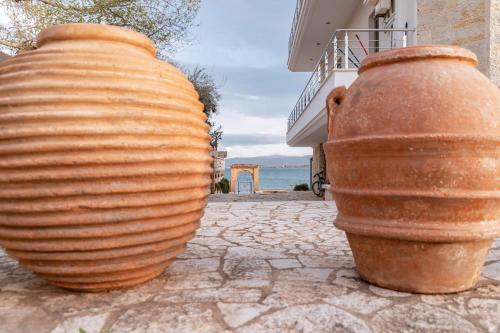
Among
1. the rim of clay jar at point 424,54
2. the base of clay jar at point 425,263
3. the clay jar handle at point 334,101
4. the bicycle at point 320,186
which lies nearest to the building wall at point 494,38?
the rim of clay jar at point 424,54

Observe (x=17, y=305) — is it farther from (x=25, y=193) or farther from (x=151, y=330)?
(x=151, y=330)

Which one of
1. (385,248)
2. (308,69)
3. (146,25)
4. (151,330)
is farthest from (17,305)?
(308,69)

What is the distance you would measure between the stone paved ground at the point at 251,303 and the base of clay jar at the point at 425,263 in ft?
0.20

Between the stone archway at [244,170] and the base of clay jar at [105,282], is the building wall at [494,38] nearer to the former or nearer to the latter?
the base of clay jar at [105,282]

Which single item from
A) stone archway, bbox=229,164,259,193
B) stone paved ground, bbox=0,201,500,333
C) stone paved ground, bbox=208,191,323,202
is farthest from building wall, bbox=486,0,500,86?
stone archway, bbox=229,164,259,193

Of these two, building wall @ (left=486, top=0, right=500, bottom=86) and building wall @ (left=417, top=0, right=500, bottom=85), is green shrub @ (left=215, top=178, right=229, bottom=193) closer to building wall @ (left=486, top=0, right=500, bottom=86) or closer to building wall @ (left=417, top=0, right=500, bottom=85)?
building wall @ (left=417, top=0, right=500, bottom=85)

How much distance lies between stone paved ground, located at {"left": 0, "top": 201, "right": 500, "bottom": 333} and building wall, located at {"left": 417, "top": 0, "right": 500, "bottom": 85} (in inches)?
157

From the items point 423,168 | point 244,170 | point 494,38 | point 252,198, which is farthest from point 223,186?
point 423,168

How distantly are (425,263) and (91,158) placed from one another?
1.85 metres

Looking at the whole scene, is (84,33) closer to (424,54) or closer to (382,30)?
(424,54)

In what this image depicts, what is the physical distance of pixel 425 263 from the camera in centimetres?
218

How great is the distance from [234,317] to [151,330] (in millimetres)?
399

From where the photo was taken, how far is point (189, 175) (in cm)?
218

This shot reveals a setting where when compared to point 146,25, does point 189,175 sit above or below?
below
